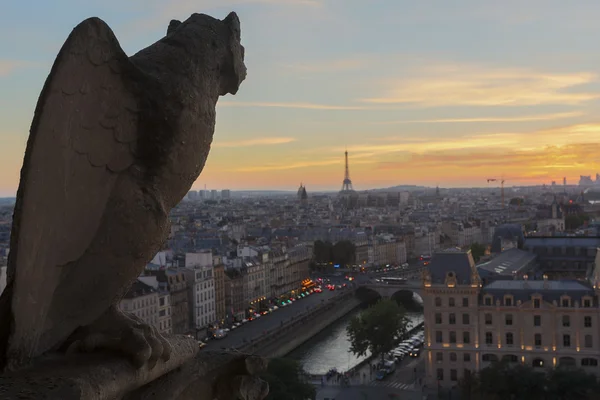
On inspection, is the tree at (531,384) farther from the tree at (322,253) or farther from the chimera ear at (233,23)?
the tree at (322,253)

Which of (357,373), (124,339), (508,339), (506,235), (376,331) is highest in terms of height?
(124,339)

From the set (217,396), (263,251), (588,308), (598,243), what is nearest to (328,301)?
(263,251)

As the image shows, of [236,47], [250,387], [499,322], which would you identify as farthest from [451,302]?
[236,47]

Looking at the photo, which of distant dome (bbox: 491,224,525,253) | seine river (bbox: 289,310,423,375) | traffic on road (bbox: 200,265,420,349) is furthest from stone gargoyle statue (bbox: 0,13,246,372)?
distant dome (bbox: 491,224,525,253)

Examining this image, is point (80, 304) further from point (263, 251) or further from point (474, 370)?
point (263, 251)

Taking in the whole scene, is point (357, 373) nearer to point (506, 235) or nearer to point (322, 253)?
point (506, 235)

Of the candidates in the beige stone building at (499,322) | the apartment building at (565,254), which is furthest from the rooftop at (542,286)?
the apartment building at (565,254)
